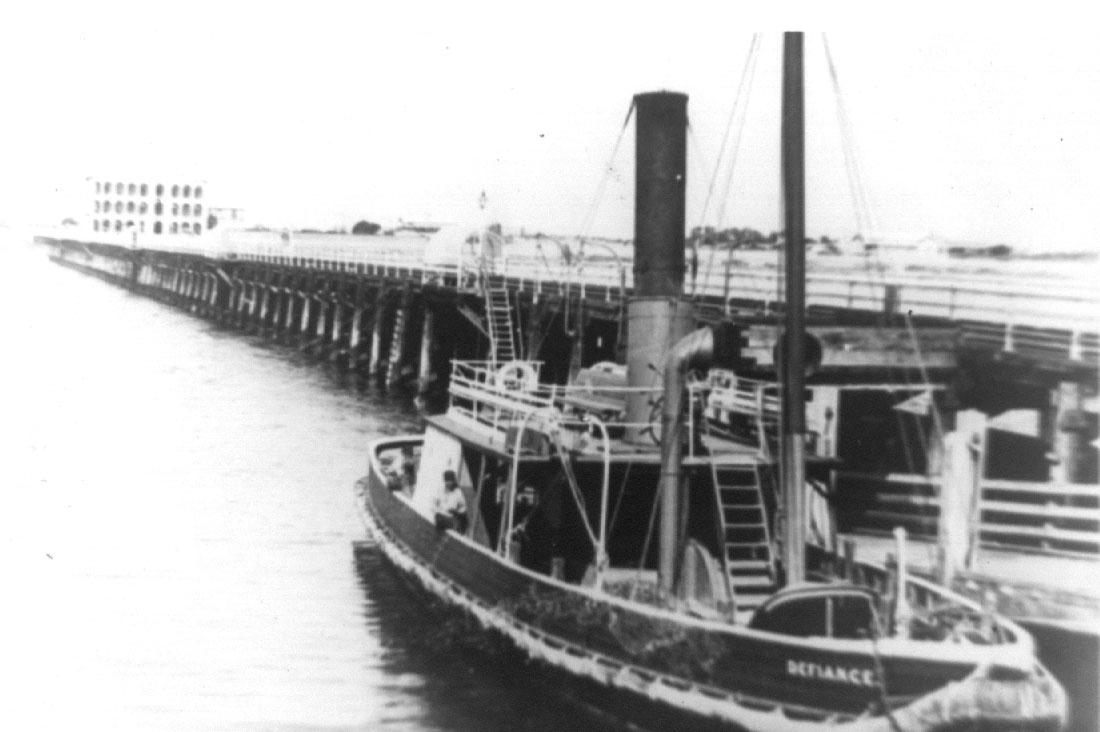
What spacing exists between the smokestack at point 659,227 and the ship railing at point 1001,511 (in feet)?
10.8

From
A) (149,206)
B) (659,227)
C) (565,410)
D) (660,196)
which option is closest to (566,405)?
(565,410)

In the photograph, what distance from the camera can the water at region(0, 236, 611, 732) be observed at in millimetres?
14266

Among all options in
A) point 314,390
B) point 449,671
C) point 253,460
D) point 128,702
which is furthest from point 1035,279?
point 314,390

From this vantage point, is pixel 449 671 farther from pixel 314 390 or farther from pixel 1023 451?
pixel 314 390

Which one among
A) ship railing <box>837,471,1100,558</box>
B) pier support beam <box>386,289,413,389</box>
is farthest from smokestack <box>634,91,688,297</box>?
pier support beam <box>386,289,413,389</box>

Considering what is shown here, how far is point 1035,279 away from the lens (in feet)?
56.3

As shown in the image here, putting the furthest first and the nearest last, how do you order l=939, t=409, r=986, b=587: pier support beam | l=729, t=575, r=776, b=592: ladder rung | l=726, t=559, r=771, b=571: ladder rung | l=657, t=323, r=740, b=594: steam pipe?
l=939, t=409, r=986, b=587: pier support beam
l=729, t=575, r=776, b=592: ladder rung
l=726, t=559, r=771, b=571: ladder rung
l=657, t=323, r=740, b=594: steam pipe

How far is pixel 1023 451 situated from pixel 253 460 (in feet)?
59.5

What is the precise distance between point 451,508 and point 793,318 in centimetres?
722

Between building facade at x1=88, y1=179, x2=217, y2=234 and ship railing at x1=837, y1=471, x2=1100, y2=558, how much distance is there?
95.2 metres

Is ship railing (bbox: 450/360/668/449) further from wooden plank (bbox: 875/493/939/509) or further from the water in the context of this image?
wooden plank (bbox: 875/493/939/509)

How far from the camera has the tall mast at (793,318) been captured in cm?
1242

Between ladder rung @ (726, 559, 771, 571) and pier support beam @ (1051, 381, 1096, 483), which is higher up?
pier support beam @ (1051, 381, 1096, 483)

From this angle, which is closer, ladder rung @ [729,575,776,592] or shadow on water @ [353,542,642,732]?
ladder rung @ [729,575,776,592]
